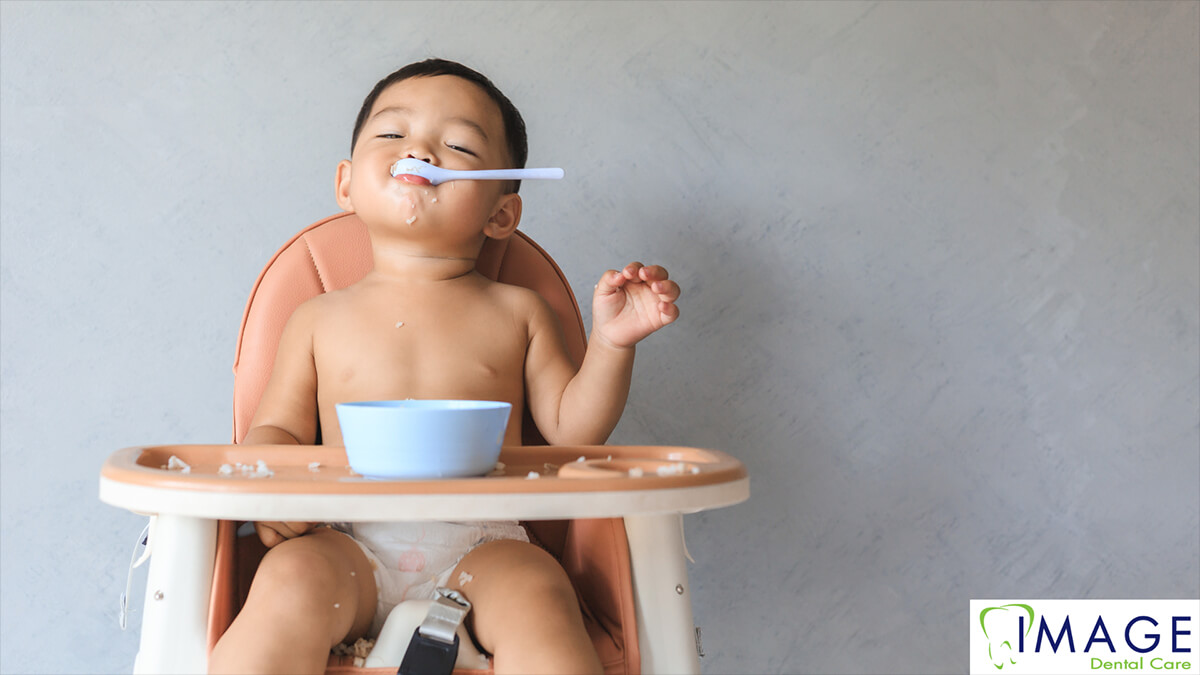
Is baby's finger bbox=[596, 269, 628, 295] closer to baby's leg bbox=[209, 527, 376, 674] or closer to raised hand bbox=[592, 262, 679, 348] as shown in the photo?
raised hand bbox=[592, 262, 679, 348]

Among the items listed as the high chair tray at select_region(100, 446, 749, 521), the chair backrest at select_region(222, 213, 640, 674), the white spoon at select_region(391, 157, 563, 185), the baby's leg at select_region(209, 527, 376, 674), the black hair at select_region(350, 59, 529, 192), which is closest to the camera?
the high chair tray at select_region(100, 446, 749, 521)

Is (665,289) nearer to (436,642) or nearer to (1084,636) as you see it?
(436,642)

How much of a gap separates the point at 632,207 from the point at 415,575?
Answer: 0.68 m

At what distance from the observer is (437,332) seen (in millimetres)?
1062

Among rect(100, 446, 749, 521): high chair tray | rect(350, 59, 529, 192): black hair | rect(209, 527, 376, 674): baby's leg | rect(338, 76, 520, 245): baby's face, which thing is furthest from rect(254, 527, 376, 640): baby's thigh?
rect(350, 59, 529, 192): black hair

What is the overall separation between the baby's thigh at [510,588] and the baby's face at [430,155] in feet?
1.16

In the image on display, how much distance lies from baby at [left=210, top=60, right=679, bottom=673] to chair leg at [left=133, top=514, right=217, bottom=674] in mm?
111

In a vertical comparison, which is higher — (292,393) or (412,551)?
(292,393)

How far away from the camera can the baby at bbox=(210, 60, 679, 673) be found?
91cm

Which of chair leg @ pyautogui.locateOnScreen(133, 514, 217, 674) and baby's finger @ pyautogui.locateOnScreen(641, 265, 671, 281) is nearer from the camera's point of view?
chair leg @ pyautogui.locateOnScreen(133, 514, 217, 674)

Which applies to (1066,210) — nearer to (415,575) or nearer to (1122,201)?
(1122,201)

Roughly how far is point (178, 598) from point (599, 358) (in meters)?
0.45

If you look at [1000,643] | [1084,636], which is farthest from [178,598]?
[1084,636]

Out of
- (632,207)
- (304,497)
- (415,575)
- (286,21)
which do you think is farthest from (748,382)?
(304,497)
